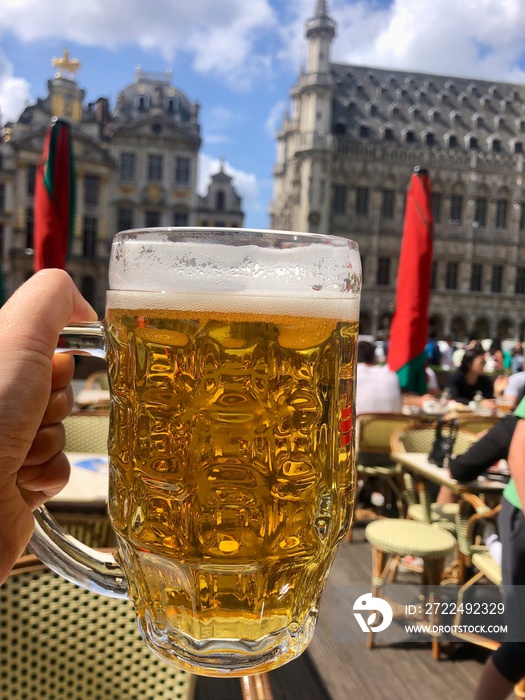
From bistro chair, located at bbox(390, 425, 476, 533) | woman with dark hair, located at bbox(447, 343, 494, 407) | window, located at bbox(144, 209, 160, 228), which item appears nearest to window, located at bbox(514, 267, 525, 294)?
window, located at bbox(144, 209, 160, 228)

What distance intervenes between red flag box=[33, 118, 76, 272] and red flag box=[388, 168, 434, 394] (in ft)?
10.0

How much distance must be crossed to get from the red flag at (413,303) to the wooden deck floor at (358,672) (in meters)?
2.64

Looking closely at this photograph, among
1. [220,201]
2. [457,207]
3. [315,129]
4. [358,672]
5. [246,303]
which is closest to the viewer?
[246,303]

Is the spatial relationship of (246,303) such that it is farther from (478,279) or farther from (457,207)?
(457,207)

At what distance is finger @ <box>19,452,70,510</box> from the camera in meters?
0.80

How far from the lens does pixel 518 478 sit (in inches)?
85.2

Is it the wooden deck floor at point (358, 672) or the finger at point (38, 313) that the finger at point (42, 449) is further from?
the wooden deck floor at point (358, 672)

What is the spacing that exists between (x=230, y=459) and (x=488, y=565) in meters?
2.59

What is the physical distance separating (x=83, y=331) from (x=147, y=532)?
255 mm

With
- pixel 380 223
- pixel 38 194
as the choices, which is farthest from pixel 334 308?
pixel 380 223

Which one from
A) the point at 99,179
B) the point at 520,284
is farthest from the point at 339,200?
the point at 99,179

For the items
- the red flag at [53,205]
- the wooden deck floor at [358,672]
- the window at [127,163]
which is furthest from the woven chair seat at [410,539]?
the window at [127,163]

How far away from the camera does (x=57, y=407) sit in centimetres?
81

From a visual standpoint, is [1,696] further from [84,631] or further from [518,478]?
[518,478]
